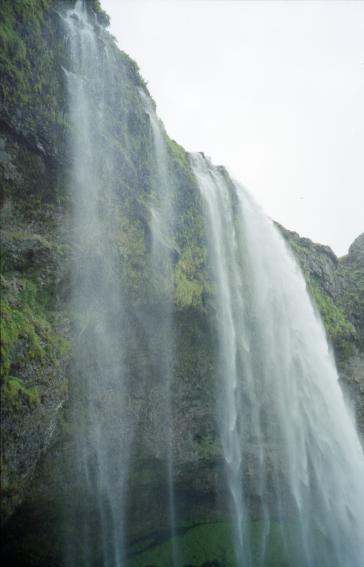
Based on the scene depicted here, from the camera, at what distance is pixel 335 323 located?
2052cm

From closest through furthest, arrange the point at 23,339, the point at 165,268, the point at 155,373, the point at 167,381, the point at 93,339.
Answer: the point at 23,339, the point at 93,339, the point at 155,373, the point at 167,381, the point at 165,268

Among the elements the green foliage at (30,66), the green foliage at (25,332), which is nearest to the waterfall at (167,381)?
the green foliage at (30,66)

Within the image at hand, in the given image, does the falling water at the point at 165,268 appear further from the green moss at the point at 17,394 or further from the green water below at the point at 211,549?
the green moss at the point at 17,394

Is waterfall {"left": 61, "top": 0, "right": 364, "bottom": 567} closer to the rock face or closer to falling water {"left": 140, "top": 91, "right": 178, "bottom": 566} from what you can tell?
falling water {"left": 140, "top": 91, "right": 178, "bottom": 566}

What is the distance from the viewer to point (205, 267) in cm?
1589

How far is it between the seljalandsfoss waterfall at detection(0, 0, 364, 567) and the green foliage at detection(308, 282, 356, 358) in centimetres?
181

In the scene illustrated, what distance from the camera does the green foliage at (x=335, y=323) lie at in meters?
19.7

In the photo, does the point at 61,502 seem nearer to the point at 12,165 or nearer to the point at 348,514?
the point at 12,165

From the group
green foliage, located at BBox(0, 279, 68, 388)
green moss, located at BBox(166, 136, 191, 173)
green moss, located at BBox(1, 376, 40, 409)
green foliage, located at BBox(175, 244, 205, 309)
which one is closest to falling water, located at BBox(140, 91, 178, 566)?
green foliage, located at BBox(175, 244, 205, 309)

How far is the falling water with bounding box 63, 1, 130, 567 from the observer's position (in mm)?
11000

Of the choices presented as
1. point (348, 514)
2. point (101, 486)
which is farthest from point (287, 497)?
point (101, 486)

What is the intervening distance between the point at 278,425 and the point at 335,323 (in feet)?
26.3

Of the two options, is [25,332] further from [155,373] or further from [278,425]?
[278,425]

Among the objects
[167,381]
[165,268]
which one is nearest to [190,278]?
[165,268]
